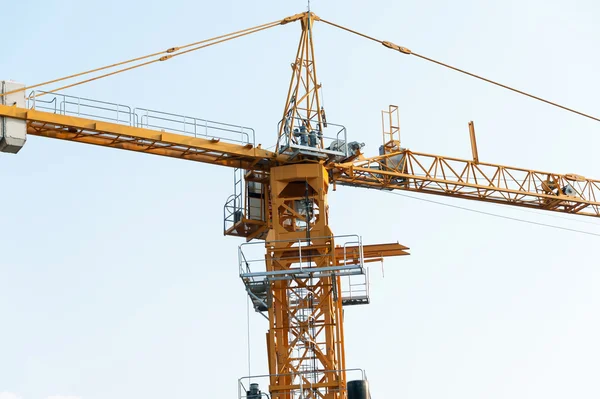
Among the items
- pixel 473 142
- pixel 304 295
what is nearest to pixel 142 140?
pixel 304 295

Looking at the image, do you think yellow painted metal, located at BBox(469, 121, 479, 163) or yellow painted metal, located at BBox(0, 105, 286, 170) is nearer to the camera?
yellow painted metal, located at BBox(0, 105, 286, 170)

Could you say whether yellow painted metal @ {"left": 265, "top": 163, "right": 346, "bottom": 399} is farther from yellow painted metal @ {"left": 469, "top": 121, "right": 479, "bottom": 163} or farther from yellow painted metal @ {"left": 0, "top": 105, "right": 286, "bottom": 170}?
yellow painted metal @ {"left": 469, "top": 121, "right": 479, "bottom": 163}

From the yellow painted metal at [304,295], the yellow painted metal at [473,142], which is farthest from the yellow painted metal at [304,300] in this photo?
the yellow painted metal at [473,142]

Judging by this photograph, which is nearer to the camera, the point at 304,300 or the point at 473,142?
the point at 304,300

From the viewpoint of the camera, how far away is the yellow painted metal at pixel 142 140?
1671 inches

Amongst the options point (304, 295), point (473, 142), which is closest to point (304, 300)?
point (304, 295)

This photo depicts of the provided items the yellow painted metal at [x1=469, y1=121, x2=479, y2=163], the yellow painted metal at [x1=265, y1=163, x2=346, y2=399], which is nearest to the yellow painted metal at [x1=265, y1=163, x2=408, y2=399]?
the yellow painted metal at [x1=265, y1=163, x2=346, y2=399]

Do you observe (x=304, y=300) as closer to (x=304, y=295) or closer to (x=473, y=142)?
(x=304, y=295)

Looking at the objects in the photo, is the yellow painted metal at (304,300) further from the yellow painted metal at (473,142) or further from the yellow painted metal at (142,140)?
the yellow painted metal at (473,142)

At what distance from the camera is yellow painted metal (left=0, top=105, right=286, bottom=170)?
1671 inches

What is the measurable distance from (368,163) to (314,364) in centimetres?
1069

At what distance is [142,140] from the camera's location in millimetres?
44156

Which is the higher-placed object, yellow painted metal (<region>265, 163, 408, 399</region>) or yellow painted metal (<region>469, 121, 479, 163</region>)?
yellow painted metal (<region>469, 121, 479, 163</region>)

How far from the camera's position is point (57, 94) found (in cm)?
4391
